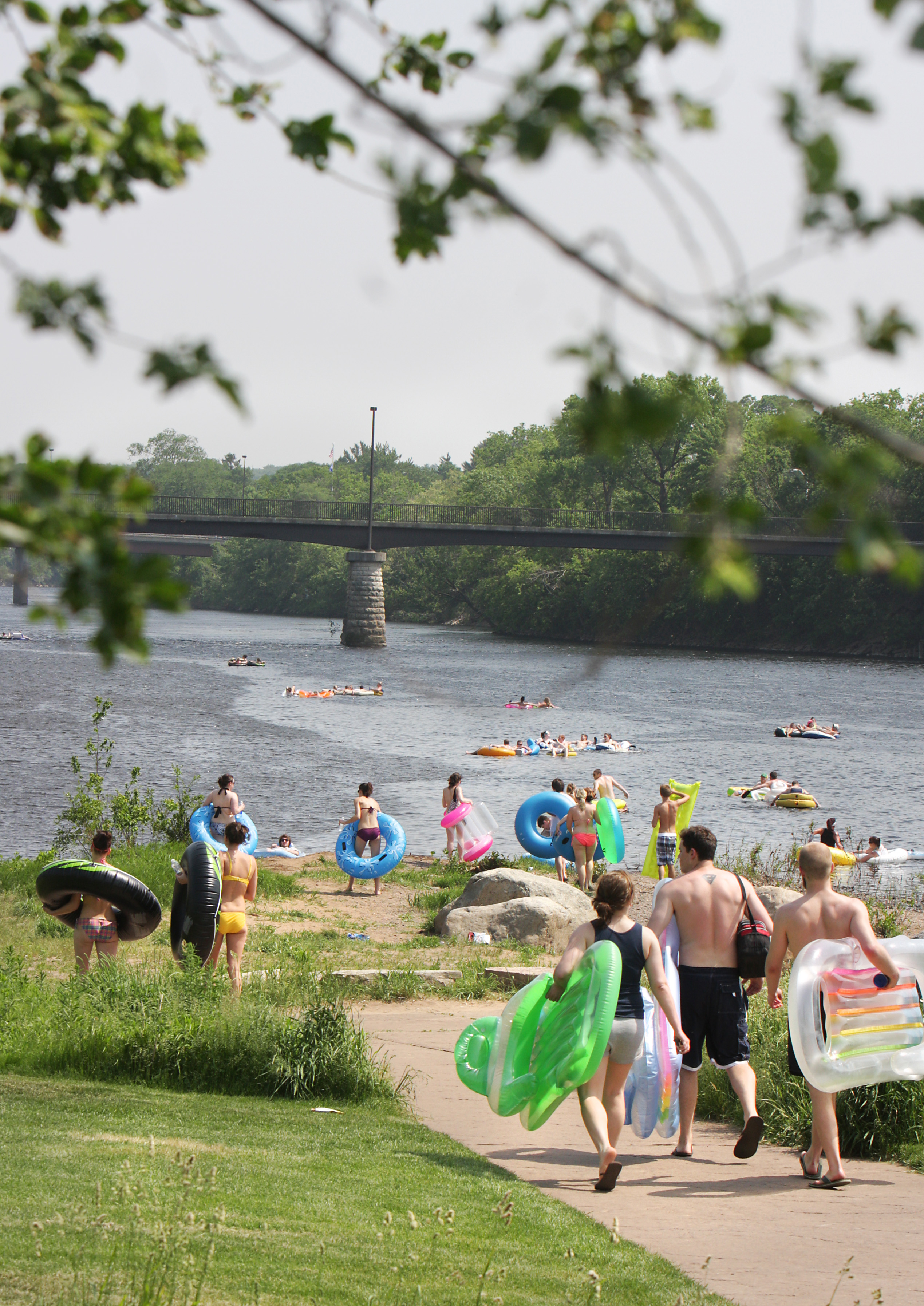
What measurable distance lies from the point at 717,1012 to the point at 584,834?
12.5 meters

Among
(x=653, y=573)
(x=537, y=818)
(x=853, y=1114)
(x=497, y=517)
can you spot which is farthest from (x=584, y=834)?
(x=497, y=517)

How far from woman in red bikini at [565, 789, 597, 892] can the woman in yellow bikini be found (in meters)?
9.26

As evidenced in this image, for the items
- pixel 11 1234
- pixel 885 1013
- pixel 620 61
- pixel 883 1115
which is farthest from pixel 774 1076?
pixel 620 61

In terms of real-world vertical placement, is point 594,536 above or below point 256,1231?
above

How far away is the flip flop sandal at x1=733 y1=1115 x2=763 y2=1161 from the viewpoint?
632 cm

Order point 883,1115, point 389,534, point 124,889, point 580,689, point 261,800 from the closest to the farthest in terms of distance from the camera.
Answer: point 883,1115
point 124,889
point 261,800
point 580,689
point 389,534

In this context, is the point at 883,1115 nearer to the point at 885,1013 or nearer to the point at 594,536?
the point at 885,1013

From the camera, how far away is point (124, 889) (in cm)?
984

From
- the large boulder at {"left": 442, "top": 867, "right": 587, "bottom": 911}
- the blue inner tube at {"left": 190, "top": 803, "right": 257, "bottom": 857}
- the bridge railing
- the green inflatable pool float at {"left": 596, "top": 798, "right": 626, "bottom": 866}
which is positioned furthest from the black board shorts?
the bridge railing

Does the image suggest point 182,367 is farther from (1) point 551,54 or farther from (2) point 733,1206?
(2) point 733,1206

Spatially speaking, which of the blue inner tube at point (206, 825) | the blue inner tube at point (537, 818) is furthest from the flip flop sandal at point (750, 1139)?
the blue inner tube at point (537, 818)

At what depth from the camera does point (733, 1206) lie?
19.0 feet

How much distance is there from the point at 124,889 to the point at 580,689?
168 ft

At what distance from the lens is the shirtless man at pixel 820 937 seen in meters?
6.07
